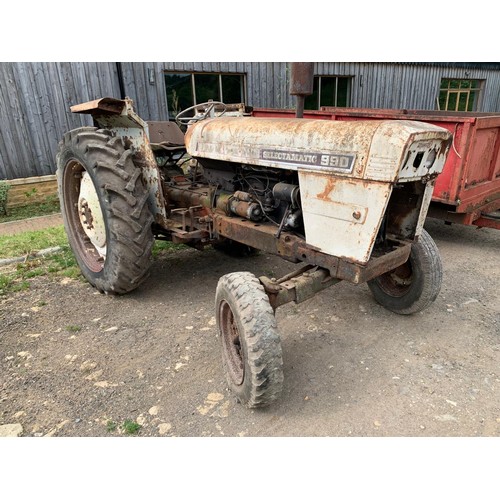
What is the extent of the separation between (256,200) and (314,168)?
0.69 metres

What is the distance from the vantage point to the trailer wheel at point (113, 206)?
129 inches

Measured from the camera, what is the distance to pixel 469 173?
4559 millimetres

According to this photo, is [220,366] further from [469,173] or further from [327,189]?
[469,173]

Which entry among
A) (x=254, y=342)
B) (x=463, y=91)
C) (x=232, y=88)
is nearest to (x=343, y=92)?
(x=232, y=88)

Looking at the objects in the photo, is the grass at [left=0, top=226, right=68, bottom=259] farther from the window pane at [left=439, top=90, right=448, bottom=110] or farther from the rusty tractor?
the window pane at [left=439, top=90, right=448, bottom=110]

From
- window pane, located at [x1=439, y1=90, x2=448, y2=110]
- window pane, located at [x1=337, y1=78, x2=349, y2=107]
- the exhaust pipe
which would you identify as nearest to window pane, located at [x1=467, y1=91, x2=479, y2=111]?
window pane, located at [x1=439, y1=90, x2=448, y2=110]

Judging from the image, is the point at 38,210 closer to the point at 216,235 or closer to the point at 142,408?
the point at 216,235

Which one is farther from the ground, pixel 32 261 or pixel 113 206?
pixel 113 206

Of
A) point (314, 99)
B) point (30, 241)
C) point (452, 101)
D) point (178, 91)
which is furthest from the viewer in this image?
point (452, 101)

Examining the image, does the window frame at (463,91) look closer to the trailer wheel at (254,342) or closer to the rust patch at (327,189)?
the rust patch at (327,189)

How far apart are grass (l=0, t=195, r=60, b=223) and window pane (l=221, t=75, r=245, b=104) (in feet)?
13.0

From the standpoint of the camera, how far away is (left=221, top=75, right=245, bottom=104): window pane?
8.66 metres

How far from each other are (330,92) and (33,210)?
782cm

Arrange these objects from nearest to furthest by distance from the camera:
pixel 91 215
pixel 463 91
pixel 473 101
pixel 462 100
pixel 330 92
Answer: pixel 91 215
pixel 330 92
pixel 463 91
pixel 462 100
pixel 473 101
